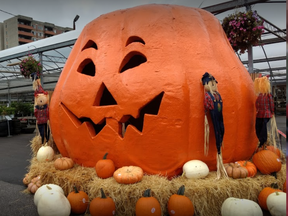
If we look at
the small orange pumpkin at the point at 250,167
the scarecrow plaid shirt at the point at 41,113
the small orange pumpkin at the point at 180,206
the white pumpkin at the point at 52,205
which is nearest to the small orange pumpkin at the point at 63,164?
the white pumpkin at the point at 52,205

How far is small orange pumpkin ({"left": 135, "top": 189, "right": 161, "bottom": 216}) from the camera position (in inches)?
118

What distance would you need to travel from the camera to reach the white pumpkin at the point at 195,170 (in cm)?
344

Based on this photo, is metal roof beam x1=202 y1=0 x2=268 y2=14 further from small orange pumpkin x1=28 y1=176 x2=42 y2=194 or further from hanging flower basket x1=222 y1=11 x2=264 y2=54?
small orange pumpkin x1=28 y1=176 x2=42 y2=194

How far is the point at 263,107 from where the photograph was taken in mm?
3984

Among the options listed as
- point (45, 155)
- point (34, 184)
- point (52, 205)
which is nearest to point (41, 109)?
point (45, 155)

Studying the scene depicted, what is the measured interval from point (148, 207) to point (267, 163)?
201 centimetres

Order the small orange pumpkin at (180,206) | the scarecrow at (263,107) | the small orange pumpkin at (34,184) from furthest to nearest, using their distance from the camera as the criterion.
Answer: the small orange pumpkin at (34,184)
the scarecrow at (263,107)
the small orange pumpkin at (180,206)

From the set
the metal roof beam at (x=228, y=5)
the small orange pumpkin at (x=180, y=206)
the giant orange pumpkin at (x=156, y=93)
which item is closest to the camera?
the small orange pumpkin at (x=180, y=206)

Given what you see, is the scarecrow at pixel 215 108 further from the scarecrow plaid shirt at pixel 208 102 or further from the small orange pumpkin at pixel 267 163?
the small orange pumpkin at pixel 267 163

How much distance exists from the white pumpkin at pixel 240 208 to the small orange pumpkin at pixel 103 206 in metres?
1.43

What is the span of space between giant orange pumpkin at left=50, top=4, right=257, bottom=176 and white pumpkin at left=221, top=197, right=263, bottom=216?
0.77 m

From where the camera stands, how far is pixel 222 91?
369 cm

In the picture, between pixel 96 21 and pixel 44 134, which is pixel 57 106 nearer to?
pixel 44 134

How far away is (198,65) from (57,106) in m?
2.59
